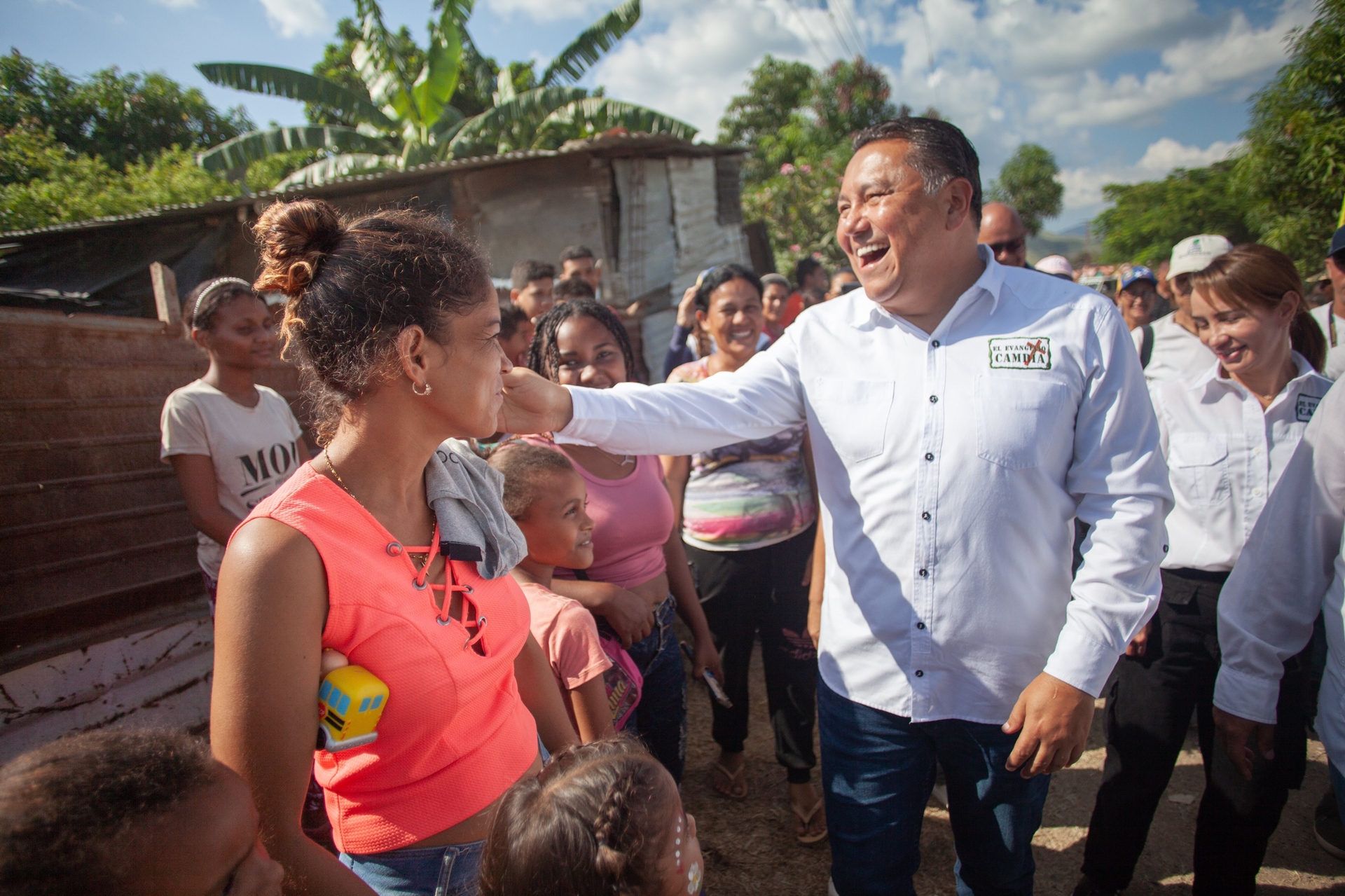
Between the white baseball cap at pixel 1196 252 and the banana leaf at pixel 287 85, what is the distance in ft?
40.7

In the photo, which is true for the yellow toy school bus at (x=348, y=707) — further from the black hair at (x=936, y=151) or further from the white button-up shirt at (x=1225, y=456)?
the white button-up shirt at (x=1225, y=456)

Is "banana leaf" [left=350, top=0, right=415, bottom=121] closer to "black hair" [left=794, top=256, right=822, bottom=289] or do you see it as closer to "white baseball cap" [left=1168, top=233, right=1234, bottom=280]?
"black hair" [left=794, top=256, right=822, bottom=289]

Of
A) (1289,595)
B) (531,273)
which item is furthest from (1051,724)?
(531,273)

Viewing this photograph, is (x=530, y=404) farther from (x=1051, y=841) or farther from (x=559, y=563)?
(x=1051, y=841)

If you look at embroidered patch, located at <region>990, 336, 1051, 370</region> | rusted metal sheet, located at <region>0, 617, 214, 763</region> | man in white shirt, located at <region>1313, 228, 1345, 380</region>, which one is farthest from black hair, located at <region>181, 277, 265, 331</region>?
man in white shirt, located at <region>1313, 228, 1345, 380</region>

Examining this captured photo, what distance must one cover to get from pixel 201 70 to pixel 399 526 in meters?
13.0

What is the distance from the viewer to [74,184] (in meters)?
9.17

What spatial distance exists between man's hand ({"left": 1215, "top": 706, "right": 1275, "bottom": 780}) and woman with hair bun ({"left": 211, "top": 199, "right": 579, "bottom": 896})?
2.01m

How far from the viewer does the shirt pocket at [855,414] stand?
185 centimetres

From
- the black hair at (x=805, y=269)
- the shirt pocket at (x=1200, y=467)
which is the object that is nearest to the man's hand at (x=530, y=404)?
the shirt pocket at (x=1200, y=467)

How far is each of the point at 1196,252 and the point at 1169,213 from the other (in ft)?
101

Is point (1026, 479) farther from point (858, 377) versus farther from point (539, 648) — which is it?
point (539, 648)

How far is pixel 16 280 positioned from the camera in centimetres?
1022

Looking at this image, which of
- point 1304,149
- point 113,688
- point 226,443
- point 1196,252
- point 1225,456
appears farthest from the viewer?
point 1304,149
